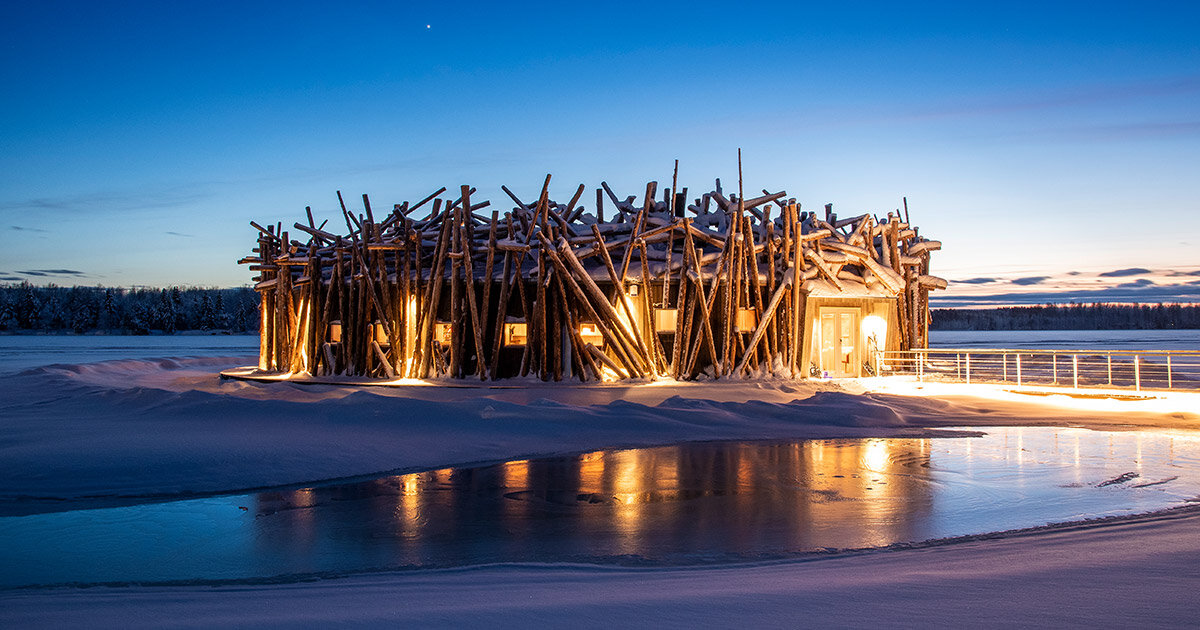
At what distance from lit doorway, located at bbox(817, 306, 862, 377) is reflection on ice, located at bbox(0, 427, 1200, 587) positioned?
41.5 ft

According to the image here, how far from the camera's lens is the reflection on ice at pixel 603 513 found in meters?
6.30

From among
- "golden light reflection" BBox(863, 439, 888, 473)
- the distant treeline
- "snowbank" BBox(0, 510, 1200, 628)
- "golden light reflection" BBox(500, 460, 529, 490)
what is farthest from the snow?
the distant treeline

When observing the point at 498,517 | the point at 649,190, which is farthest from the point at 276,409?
the point at 649,190

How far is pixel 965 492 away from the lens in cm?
864

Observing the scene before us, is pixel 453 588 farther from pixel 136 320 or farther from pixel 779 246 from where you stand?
pixel 136 320

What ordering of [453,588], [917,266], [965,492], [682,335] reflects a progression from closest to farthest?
[453,588], [965,492], [682,335], [917,266]

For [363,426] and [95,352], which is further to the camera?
[95,352]

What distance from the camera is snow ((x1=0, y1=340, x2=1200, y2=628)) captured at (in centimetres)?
456

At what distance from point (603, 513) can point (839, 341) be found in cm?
1794

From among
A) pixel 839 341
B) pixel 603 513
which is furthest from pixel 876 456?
pixel 839 341

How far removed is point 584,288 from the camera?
71.8 feet

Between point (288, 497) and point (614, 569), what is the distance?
456 centimetres

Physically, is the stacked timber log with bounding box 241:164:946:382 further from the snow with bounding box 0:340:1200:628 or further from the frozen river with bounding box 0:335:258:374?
the frozen river with bounding box 0:335:258:374

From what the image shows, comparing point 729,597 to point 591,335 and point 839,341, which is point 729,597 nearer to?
point 591,335
